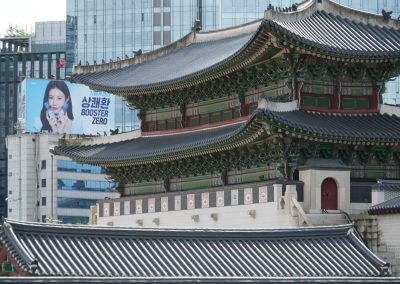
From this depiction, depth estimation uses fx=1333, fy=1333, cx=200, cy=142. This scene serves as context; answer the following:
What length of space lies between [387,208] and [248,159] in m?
11.0

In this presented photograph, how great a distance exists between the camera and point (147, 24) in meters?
175

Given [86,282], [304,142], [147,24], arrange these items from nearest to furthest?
[86,282]
[304,142]
[147,24]

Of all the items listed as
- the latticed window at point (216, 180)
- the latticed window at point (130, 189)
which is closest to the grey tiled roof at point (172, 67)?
the latticed window at point (216, 180)

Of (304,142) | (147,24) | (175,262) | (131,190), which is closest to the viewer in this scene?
(175,262)

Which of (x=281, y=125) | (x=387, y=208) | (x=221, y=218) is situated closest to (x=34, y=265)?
(x=281, y=125)

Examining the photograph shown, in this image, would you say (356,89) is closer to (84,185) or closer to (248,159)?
(248,159)

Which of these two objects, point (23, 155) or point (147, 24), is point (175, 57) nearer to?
point (23, 155)

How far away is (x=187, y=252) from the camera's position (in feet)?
162

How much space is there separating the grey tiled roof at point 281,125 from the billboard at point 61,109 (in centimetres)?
7377

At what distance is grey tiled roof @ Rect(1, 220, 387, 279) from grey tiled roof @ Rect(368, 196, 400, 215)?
5.44 metres

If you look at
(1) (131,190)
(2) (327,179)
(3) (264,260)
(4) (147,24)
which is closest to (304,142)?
(2) (327,179)

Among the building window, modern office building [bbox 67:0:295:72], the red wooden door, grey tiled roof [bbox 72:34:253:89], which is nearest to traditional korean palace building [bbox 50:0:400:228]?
the red wooden door

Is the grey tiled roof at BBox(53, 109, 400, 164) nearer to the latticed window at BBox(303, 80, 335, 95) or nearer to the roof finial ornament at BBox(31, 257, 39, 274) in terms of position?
the latticed window at BBox(303, 80, 335, 95)

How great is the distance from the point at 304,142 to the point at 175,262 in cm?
1688
